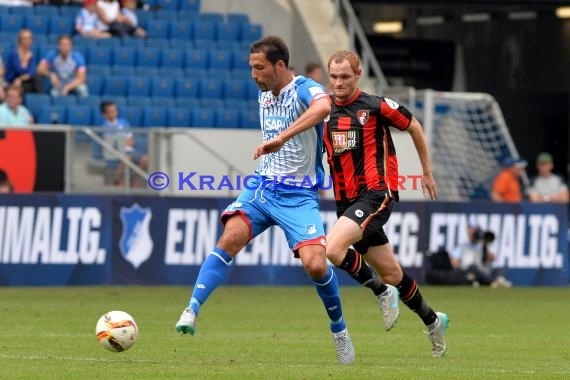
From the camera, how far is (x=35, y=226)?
1931 centimetres

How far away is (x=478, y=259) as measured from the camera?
22000mm

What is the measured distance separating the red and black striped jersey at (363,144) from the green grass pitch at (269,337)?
136 centimetres

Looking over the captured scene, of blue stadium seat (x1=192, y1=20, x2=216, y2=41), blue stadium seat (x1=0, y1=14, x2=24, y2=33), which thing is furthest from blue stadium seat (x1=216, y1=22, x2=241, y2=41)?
blue stadium seat (x1=0, y1=14, x2=24, y2=33)

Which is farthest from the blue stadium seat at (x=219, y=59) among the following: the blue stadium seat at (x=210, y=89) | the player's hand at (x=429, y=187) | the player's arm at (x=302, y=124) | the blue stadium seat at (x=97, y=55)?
the player's arm at (x=302, y=124)

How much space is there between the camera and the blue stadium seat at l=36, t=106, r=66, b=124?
21.9m

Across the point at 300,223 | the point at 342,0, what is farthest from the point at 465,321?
the point at 342,0

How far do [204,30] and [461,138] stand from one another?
5063 millimetres

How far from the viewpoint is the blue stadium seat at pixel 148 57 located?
24562mm

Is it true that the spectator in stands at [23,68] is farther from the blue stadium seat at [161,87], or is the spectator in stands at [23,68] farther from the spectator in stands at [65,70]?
the blue stadium seat at [161,87]

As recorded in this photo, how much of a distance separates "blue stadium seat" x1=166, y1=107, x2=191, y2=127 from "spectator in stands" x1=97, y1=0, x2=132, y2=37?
2.08 metres

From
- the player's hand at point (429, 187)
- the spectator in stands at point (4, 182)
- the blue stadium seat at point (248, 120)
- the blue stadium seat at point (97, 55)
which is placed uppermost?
the blue stadium seat at point (97, 55)

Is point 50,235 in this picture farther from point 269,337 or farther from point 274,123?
point 274,123

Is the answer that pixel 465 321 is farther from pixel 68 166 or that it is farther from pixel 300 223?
pixel 68 166

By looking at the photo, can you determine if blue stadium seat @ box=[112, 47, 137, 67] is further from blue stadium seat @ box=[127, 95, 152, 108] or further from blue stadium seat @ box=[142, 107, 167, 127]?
blue stadium seat @ box=[142, 107, 167, 127]
